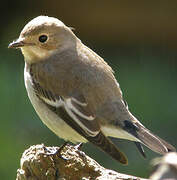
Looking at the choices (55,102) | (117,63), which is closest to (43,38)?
(55,102)

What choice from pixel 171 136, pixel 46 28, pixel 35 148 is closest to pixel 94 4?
pixel 171 136

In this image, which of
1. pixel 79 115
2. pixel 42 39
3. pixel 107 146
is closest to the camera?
pixel 107 146

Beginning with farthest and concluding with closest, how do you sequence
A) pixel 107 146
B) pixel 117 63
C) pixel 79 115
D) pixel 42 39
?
pixel 117 63 < pixel 42 39 < pixel 79 115 < pixel 107 146

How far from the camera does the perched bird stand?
14.6ft

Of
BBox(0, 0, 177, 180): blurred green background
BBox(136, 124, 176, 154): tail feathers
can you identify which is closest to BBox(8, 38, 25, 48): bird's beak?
BBox(136, 124, 176, 154): tail feathers

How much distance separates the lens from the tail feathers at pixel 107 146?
417 cm

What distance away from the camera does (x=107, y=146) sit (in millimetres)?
4270

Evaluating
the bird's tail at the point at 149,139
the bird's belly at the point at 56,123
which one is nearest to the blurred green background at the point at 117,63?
the bird's belly at the point at 56,123

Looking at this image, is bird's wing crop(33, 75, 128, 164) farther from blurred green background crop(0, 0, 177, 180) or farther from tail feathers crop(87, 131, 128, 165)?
blurred green background crop(0, 0, 177, 180)

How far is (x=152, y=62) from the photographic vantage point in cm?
902

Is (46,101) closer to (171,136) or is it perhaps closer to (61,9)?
(171,136)

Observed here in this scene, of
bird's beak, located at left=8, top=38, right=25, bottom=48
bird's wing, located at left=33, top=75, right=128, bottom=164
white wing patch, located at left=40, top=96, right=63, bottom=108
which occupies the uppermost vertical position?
bird's beak, located at left=8, top=38, right=25, bottom=48

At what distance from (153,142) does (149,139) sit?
0.19ft

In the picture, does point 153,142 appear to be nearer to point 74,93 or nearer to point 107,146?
point 107,146
